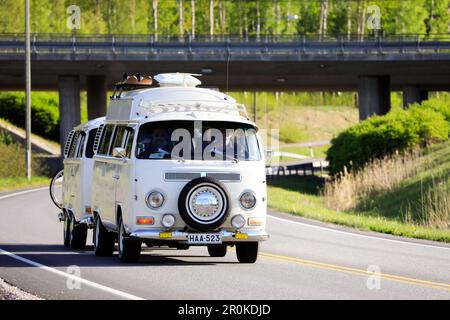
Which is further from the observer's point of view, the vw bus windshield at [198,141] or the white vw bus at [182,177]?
the vw bus windshield at [198,141]

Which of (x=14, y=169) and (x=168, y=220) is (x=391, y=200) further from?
(x=14, y=169)

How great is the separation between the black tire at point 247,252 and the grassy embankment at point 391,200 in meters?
7.86

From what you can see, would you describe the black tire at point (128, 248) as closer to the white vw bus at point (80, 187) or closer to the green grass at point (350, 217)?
the white vw bus at point (80, 187)

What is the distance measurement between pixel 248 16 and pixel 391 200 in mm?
98182

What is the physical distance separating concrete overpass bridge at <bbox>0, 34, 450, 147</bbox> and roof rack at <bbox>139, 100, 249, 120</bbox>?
43.0m

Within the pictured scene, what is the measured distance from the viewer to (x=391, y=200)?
35906 millimetres

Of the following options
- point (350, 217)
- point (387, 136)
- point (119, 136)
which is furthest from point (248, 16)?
point (119, 136)

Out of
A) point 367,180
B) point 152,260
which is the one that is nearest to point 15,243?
point 152,260

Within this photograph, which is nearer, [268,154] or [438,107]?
[268,154]

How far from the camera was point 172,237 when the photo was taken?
1734 centimetres

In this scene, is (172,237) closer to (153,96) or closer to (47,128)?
(153,96)

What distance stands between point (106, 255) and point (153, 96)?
2664mm

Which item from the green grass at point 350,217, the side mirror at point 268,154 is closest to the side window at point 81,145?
the side mirror at point 268,154

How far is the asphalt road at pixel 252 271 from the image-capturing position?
46.7ft
